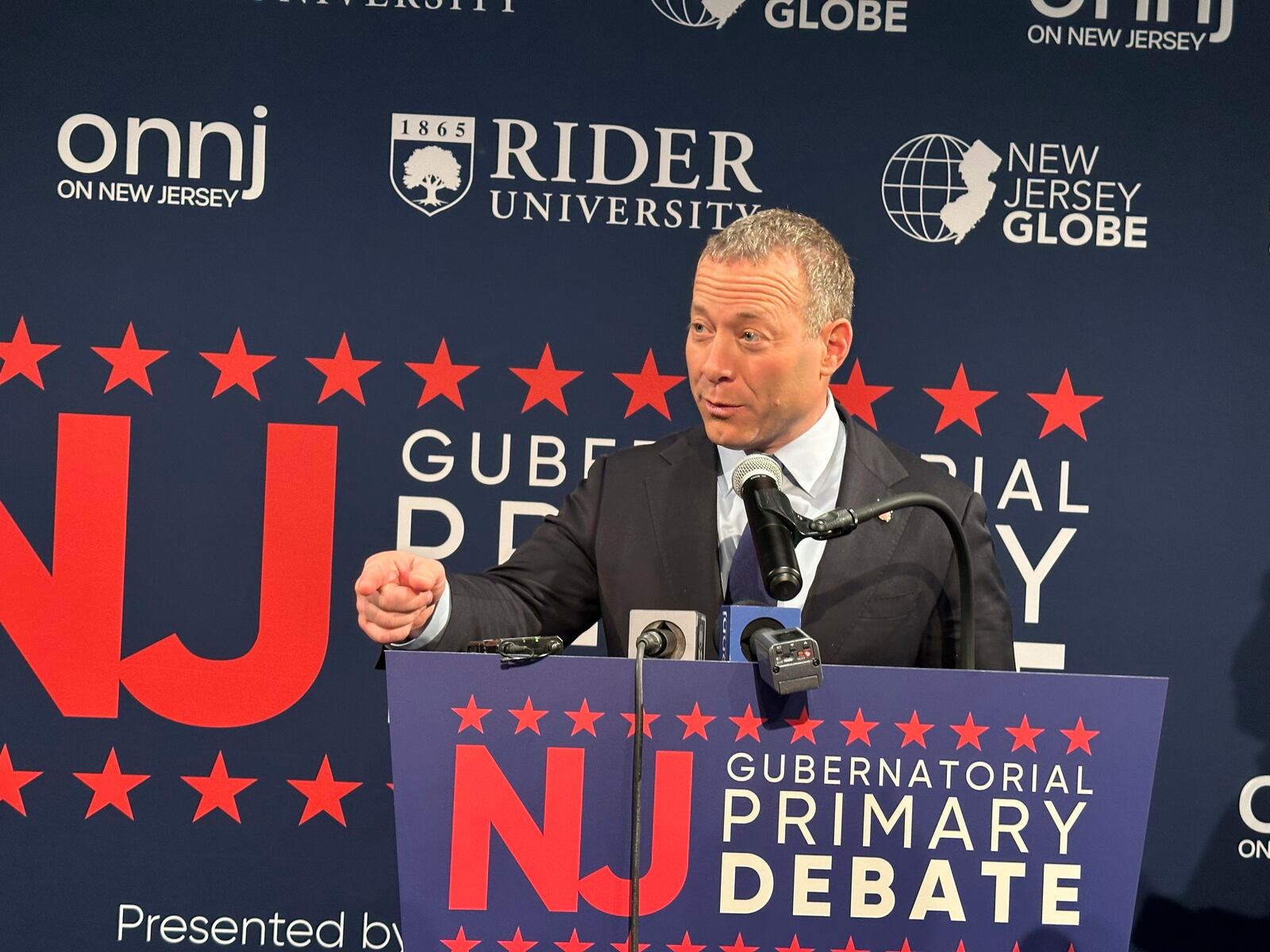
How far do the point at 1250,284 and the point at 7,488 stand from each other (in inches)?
108

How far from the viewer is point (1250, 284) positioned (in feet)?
9.80

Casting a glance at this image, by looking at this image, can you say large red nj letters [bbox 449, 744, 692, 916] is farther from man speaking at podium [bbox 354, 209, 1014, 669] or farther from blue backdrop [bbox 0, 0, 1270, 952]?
blue backdrop [bbox 0, 0, 1270, 952]

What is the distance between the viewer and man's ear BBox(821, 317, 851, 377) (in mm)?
2066

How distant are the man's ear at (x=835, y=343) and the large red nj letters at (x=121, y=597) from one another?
128cm

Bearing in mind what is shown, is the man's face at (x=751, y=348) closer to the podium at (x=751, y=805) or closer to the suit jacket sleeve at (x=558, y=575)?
the suit jacket sleeve at (x=558, y=575)

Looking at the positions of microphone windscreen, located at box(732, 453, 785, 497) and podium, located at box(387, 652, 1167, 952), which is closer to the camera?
podium, located at box(387, 652, 1167, 952)

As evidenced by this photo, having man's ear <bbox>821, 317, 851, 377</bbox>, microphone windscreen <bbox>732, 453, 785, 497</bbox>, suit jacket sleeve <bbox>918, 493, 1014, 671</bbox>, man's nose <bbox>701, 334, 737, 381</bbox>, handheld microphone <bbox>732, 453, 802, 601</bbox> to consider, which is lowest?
suit jacket sleeve <bbox>918, 493, 1014, 671</bbox>

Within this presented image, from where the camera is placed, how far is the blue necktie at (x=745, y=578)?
1960 mm

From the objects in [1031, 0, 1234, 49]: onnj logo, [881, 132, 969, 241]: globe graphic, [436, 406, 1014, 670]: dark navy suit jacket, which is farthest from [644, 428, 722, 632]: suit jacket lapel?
[1031, 0, 1234, 49]: onnj logo

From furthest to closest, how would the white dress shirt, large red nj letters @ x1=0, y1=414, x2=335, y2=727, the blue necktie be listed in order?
large red nj letters @ x1=0, y1=414, x2=335, y2=727
the white dress shirt
the blue necktie

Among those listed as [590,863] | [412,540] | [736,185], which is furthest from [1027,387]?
[590,863]

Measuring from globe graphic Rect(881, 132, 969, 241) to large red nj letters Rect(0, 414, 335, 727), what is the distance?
133 centimetres

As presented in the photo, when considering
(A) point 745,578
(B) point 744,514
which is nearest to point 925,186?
(B) point 744,514

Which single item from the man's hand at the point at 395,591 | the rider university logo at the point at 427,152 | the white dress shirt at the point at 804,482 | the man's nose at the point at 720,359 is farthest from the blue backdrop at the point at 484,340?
the man's hand at the point at 395,591
